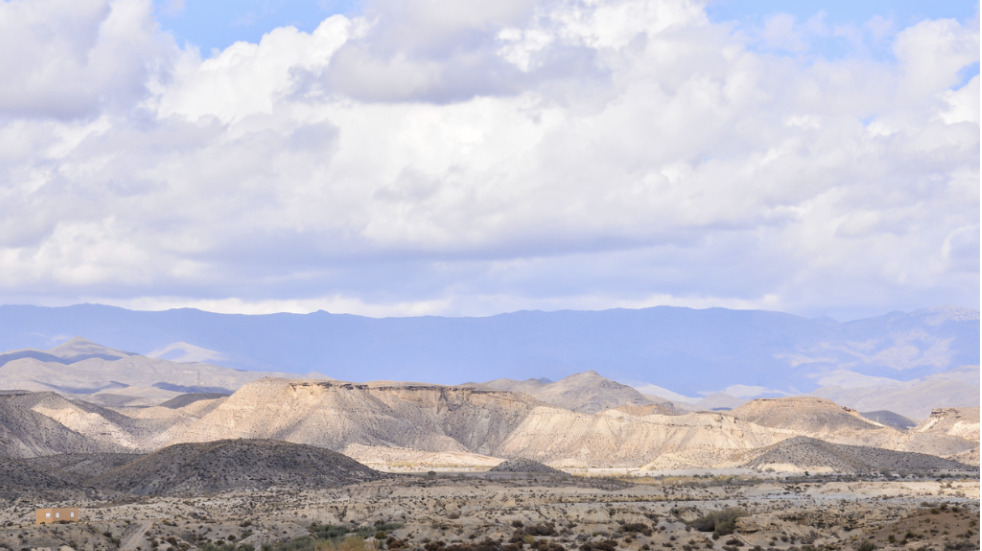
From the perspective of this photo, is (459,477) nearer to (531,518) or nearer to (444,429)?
(531,518)

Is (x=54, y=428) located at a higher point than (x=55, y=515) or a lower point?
higher

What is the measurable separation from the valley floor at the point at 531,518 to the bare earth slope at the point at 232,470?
7.60 meters

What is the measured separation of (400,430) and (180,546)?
116 m

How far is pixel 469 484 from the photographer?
299 ft

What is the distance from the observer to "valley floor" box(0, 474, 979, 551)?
51.7 metres

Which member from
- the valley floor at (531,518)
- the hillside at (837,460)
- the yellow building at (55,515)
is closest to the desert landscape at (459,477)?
the valley floor at (531,518)

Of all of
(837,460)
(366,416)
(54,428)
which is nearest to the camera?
(837,460)

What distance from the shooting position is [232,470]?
97.1 m

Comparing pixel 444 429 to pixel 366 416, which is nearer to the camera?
pixel 366 416

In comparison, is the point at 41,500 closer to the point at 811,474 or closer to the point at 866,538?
the point at 866,538

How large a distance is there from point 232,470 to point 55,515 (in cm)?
4003

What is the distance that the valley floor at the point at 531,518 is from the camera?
170ft

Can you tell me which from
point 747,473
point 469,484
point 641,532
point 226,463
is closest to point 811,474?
point 747,473

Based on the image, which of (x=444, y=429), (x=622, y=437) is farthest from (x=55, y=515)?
(x=444, y=429)
